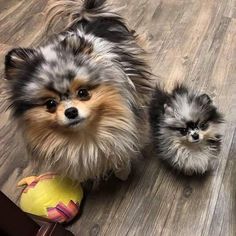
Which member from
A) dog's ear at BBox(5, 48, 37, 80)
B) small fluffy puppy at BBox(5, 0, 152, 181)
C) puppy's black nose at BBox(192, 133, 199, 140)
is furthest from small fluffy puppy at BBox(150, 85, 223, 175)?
dog's ear at BBox(5, 48, 37, 80)

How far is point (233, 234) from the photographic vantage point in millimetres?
1372

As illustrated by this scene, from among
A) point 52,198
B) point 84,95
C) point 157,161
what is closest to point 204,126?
point 157,161

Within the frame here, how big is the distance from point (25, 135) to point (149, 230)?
0.57 m

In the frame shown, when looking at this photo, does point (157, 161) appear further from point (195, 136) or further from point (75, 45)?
point (75, 45)

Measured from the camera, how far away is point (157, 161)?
5.34 ft

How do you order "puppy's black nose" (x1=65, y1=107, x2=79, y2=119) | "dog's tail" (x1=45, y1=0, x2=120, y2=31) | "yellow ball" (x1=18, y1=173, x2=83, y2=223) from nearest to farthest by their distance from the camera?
1. "puppy's black nose" (x1=65, y1=107, x2=79, y2=119)
2. "yellow ball" (x1=18, y1=173, x2=83, y2=223)
3. "dog's tail" (x1=45, y1=0, x2=120, y2=31)

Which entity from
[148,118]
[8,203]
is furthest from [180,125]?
[8,203]

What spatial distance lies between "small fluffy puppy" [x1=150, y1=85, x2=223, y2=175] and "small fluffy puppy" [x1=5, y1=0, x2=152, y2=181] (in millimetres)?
118

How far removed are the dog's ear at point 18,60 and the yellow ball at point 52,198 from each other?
0.44 metres

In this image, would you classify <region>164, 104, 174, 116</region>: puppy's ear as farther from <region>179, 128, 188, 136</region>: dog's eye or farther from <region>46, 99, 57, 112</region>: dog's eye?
<region>46, 99, 57, 112</region>: dog's eye

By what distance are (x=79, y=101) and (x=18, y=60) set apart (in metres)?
0.25

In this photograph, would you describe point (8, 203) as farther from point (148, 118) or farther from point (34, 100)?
point (148, 118)

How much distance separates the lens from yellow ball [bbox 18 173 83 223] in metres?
1.40

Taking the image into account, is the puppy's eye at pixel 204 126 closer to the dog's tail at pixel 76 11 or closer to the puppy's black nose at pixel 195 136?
the puppy's black nose at pixel 195 136
